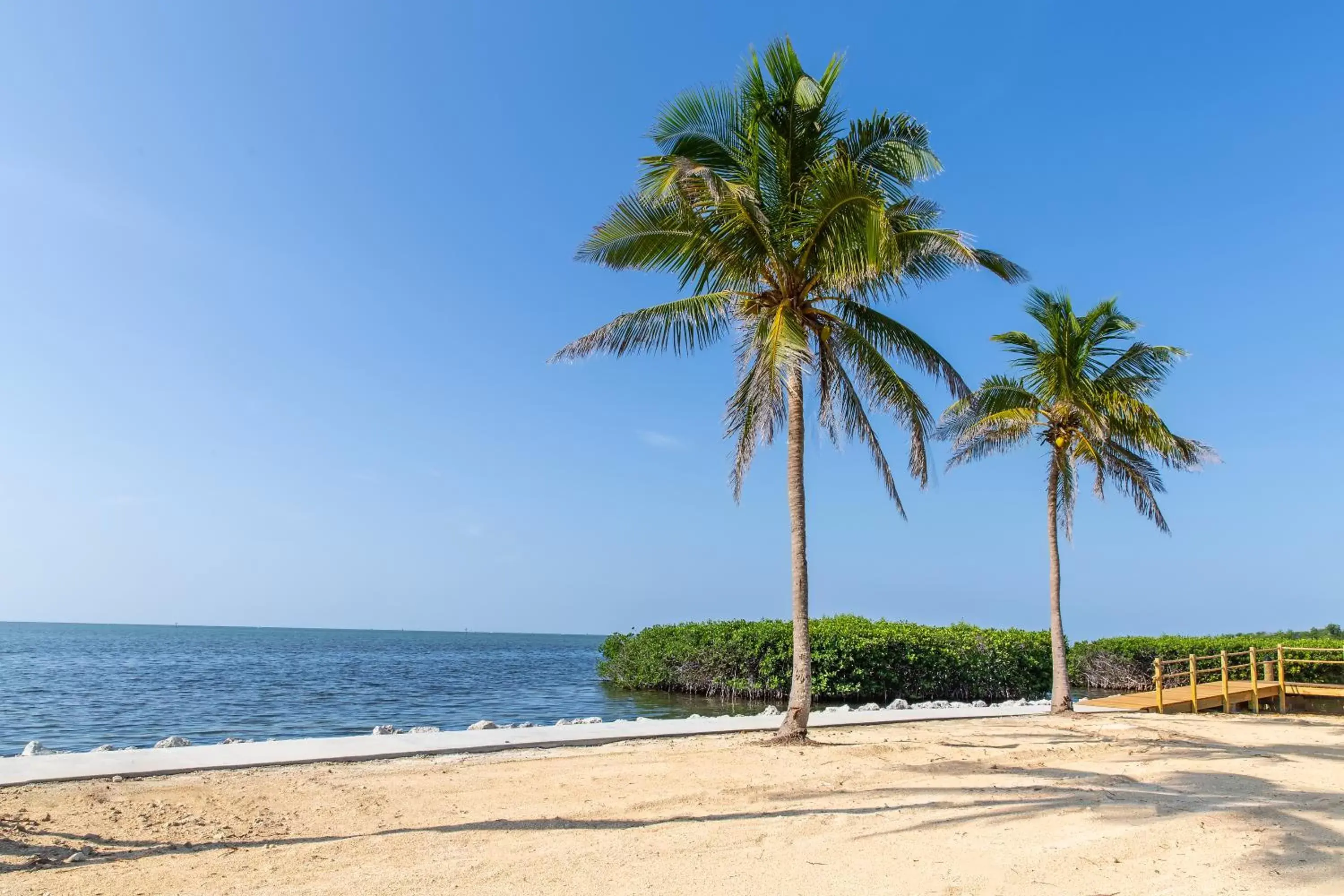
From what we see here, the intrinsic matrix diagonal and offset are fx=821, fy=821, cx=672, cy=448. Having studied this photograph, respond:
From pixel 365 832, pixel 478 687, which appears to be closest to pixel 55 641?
pixel 478 687

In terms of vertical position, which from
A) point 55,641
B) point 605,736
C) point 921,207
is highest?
point 921,207

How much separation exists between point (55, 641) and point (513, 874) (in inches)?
4044

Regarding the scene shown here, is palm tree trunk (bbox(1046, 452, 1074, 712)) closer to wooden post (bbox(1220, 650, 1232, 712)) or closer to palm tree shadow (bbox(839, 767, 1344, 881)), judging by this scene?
wooden post (bbox(1220, 650, 1232, 712))

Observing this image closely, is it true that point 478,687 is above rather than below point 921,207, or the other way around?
below

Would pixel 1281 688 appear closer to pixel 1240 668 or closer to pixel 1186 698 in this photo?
pixel 1240 668

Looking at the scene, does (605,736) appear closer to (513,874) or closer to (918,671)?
(513,874)

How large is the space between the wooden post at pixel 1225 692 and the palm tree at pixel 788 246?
35.2ft

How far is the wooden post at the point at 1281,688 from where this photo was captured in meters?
18.5

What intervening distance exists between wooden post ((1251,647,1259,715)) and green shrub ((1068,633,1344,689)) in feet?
19.7

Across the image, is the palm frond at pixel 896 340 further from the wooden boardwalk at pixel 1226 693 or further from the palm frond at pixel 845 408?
the wooden boardwalk at pixel 1226 693

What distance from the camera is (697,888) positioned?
4965 mm

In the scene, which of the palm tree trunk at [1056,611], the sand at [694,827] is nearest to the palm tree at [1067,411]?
the palm tree trunk at [1056,611]

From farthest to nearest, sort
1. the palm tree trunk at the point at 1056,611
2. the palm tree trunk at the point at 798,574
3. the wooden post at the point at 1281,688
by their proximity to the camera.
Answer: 1. the wooden post at the point at 1281,688
2. the palm tree trunk at the point at 1056,611
3. the palm tree trunk at the point at 798,574

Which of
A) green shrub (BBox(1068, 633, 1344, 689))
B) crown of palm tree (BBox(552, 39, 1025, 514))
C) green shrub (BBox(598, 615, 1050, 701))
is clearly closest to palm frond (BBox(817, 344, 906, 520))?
crown of palm tree (BBox(552, 39, 1025, 514))
